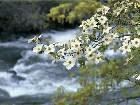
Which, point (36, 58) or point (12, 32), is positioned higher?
point (12, 32)

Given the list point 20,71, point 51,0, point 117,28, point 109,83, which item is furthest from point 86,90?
point 51,0

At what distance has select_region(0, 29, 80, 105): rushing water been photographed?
11.2 m

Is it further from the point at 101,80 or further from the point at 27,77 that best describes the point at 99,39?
the point at 27,77

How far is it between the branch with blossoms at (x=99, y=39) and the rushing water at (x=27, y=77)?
6559 millimetres

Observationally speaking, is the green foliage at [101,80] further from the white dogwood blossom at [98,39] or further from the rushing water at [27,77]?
the rushing water at [27,77]

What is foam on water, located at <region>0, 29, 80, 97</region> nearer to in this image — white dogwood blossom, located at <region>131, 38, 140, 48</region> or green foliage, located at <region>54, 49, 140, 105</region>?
green foliage, located at <region>54, 49, 140, 105</region>

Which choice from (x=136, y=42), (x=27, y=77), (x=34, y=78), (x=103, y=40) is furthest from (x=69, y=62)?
(x=27, y=77)

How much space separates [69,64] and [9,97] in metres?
8.01

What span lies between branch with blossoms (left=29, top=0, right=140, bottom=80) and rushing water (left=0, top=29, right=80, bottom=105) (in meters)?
6.56

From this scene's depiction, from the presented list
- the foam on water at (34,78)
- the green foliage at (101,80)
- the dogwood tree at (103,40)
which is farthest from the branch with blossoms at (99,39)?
the foam on water at (34,78)

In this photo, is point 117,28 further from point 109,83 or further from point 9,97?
point 9,97

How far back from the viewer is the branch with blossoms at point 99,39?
11.3 ft

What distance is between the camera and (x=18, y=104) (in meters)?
10.6

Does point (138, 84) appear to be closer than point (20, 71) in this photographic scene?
Yes
